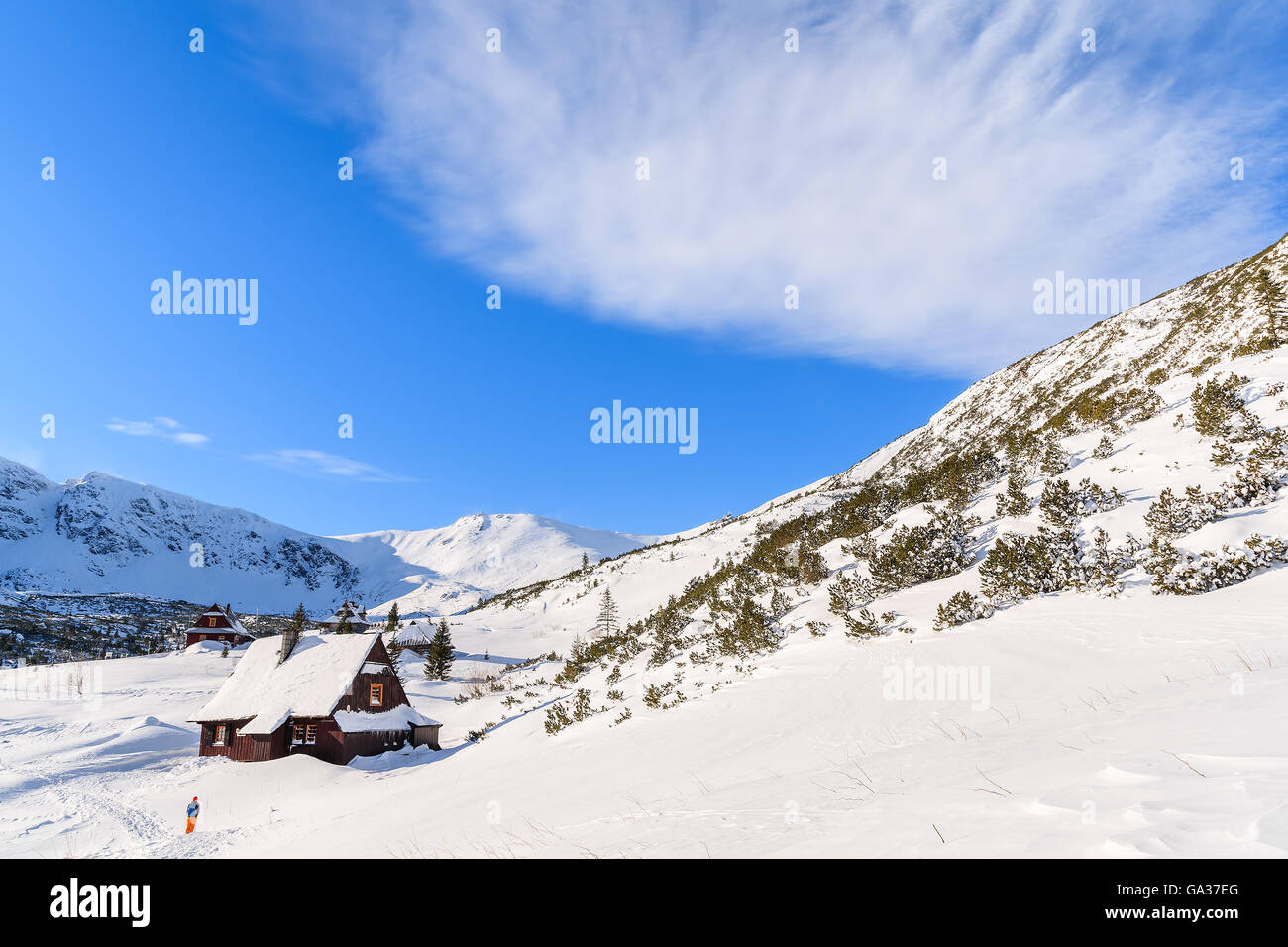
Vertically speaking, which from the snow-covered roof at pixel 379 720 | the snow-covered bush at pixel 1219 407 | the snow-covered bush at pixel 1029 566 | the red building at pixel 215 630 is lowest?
the red building at pixel 215 630

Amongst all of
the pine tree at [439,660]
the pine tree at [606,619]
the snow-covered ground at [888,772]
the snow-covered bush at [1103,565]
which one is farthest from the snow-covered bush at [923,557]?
the pine tree at [439,660]

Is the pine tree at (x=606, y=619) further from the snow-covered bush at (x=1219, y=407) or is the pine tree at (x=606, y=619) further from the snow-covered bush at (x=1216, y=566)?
the snow-covered bush at (x=1216, y=566)

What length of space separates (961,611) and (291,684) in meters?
31.9

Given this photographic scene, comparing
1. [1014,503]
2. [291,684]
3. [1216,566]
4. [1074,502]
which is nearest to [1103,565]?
[1216,566]

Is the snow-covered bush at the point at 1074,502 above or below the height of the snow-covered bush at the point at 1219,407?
below

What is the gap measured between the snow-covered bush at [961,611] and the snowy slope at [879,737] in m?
0.49

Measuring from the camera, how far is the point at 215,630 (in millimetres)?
71250

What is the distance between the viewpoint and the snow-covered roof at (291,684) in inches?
1137

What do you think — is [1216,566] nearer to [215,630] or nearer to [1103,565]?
[1103,565]

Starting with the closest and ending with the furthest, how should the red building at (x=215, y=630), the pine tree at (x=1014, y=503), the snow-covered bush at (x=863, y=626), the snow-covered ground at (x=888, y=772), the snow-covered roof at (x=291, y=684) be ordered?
1. the snow-covered ground at (x=888, y=772)
2. the snow-covered bush at (x=863, y=626)
3. the pine tree at (x=1014, y=503)
4. the snow-covered roof at (x=291, y=684)
5. the red building at (x=215, y=630)

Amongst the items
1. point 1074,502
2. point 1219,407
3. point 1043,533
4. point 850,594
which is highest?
point 1219,407
